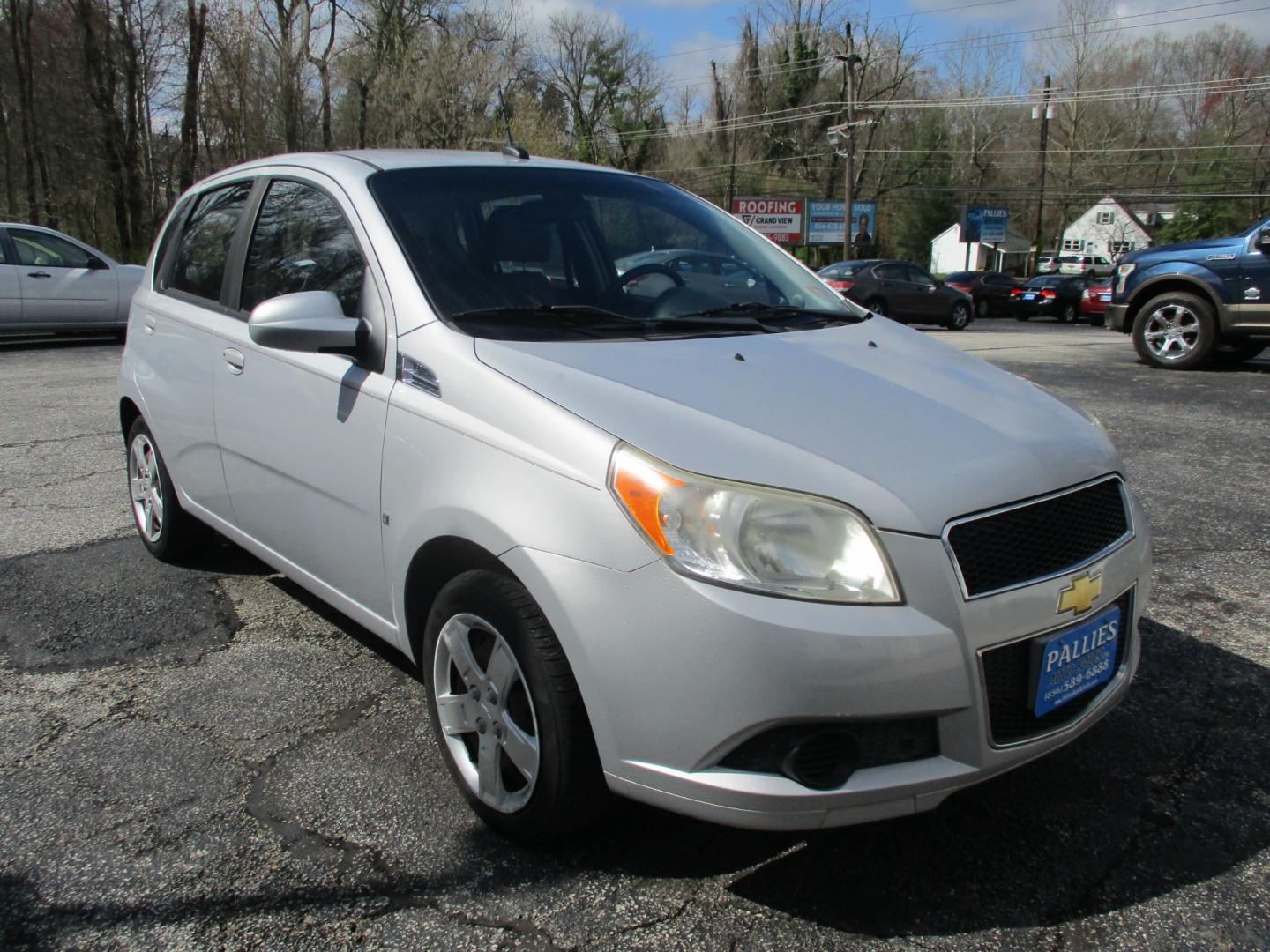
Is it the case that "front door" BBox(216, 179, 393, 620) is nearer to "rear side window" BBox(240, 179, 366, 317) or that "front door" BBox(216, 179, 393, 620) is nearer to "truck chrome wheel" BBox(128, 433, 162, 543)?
"rear side window" BBox(240, 179, 366, 317)

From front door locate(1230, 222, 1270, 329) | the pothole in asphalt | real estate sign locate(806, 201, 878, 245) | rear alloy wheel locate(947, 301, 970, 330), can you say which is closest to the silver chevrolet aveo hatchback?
the pothole in asphalt

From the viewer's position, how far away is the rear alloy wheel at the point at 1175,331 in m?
10.8

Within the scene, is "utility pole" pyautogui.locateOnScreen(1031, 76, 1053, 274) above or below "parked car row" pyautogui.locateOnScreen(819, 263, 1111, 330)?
above

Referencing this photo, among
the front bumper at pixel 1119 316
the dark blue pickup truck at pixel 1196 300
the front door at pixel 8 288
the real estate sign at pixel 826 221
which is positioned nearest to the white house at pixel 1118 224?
A: the real estate sign at pixel 826 221

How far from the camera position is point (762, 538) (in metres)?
1.95

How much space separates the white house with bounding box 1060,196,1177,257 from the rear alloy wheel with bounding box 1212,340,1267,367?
5332cm

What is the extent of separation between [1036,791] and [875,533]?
109 centimetres

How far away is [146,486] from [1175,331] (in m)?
10.5

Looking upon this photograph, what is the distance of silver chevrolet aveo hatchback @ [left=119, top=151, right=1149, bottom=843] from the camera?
1.94 metres

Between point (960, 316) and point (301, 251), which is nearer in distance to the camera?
point (301, 251)

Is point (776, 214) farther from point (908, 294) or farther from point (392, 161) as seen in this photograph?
point (392, 161)

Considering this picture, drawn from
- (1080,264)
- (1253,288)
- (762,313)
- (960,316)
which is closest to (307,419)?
(762,313)

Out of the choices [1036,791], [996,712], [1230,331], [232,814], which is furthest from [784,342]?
[1230,331]

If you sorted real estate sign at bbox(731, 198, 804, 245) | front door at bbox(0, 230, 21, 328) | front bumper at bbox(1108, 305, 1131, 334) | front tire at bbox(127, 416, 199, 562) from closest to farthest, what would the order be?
front tire at bbox(127, 416, 199, 562), front bumper at bbox(1108, 305, 1131, 334), front door at bbox(0, 230, 21, 328), real estate sign at bbox(731, 198, 804, 245)
